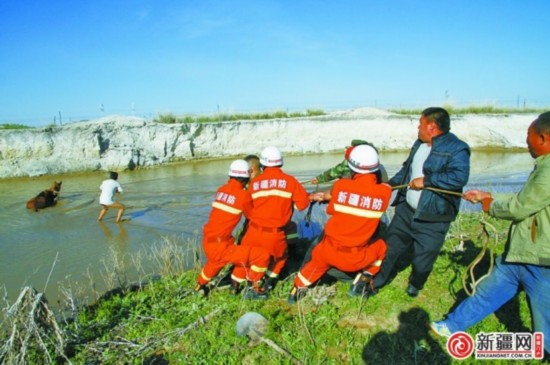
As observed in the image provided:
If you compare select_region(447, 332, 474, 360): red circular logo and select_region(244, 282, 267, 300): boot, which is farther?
select_region(244, 282, 267, 300): boot

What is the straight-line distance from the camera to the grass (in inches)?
136

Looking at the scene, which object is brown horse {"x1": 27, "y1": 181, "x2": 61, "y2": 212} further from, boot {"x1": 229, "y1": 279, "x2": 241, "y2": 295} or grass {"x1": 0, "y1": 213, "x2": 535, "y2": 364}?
boot {"x1": 229, "y1": 279, "x2": 241, "y2": 295}

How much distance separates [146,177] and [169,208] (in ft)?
20.9

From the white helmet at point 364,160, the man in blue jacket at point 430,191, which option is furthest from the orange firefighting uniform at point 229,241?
the man in blue jacket at point 430,191

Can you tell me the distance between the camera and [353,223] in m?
3.97

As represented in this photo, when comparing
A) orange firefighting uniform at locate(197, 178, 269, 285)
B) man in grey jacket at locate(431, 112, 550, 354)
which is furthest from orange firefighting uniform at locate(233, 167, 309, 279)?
man in grey jacket at locate(431, 112, 550, 354)

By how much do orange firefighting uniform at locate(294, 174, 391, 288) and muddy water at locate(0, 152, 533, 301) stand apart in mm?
2934

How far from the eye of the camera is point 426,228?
414cm

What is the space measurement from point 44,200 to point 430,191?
11.0 m

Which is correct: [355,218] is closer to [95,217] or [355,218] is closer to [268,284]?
[268,284]

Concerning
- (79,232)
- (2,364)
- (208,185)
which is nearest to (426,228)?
(2,364)

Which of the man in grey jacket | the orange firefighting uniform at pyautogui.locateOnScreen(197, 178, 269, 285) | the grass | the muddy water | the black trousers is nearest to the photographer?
the man in grey jacket

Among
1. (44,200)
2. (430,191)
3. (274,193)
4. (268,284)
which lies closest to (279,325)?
(268,284)

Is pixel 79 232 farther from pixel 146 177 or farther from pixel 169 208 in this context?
pixel 146 177
